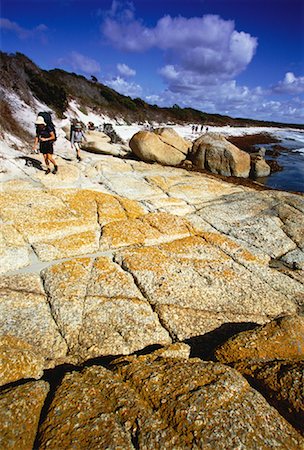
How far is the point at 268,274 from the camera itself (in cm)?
752

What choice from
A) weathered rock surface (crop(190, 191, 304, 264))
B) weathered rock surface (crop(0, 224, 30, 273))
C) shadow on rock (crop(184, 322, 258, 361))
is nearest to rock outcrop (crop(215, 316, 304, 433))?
shadow on rock (crop(184, 322, 258, 361))

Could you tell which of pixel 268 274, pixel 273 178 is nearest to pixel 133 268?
pixel 268 274

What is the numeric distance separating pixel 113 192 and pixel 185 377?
10389 millimetres

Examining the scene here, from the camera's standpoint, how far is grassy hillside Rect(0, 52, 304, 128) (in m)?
29.5

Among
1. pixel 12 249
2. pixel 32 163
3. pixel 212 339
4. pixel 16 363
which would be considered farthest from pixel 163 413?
pixel 32 163

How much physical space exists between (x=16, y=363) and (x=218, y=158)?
69.4 ft

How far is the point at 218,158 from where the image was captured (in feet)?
72.6

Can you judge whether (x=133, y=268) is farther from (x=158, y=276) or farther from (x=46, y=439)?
(x=46, y=439)

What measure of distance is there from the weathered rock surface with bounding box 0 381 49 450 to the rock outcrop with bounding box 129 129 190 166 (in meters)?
19.7

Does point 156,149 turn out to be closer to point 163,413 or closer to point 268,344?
point 268,344

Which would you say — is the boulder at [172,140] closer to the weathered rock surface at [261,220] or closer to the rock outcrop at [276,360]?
the weathered rock surface at [261,220]

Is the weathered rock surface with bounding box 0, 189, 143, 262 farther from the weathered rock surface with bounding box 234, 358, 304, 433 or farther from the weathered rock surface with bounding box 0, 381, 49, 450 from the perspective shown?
the weathered rock surface with bounding box 234, 358, 304, 433

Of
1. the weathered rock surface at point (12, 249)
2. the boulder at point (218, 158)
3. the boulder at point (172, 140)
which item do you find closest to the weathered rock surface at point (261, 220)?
the weathered rock surface at point (12, 249)

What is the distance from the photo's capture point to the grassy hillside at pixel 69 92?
2947 cm
